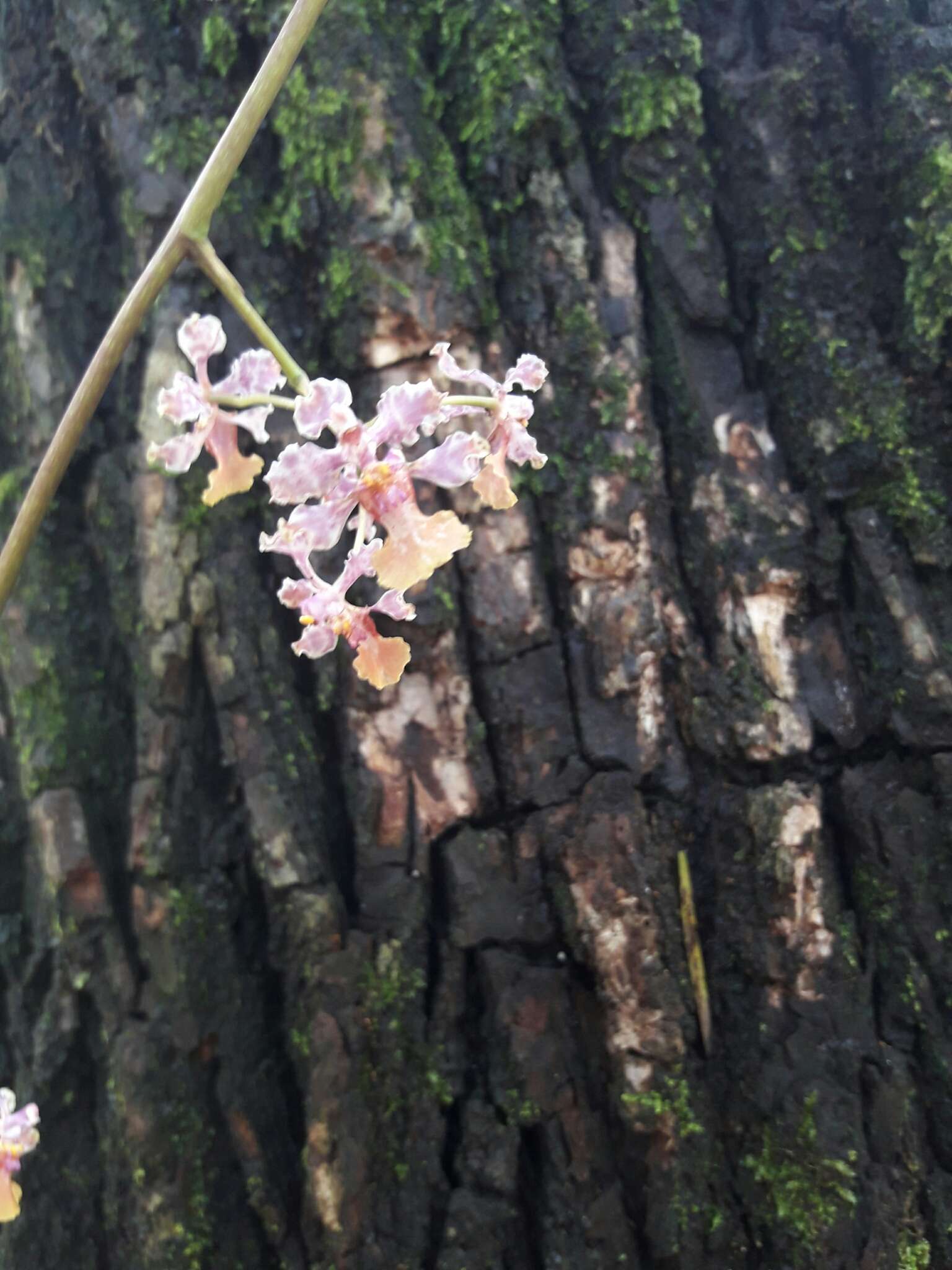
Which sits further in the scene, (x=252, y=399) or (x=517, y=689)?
(x=517, y=689)

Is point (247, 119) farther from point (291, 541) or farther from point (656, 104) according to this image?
point (656, 104)

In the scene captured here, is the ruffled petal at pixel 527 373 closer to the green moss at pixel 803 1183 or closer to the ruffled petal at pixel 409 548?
the ruffled petal at pixel 409 548

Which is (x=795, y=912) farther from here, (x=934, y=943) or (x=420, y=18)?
(x=420, y=18)

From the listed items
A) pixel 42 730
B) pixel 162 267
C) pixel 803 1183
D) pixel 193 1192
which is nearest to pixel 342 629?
pixel 162 267

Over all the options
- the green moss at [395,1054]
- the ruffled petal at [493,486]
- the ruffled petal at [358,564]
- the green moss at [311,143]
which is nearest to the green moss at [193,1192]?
the green moss at [395,1054]

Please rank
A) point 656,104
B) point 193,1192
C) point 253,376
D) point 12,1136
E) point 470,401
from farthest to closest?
point 656,104, point 193,1192, point 12,1136, point 253,376, point 470,401

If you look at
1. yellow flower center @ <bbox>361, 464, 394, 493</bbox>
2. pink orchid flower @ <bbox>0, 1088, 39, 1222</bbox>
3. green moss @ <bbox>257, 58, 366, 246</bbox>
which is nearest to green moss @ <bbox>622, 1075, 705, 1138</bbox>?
pink orchid flower @ <bbox>0, 1088, 39, 1222</bbox>

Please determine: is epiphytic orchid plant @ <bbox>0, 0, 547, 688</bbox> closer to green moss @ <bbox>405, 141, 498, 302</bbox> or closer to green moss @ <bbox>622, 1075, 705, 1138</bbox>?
green moss @ <bbox>405, 141, 498, 302</bbox>
